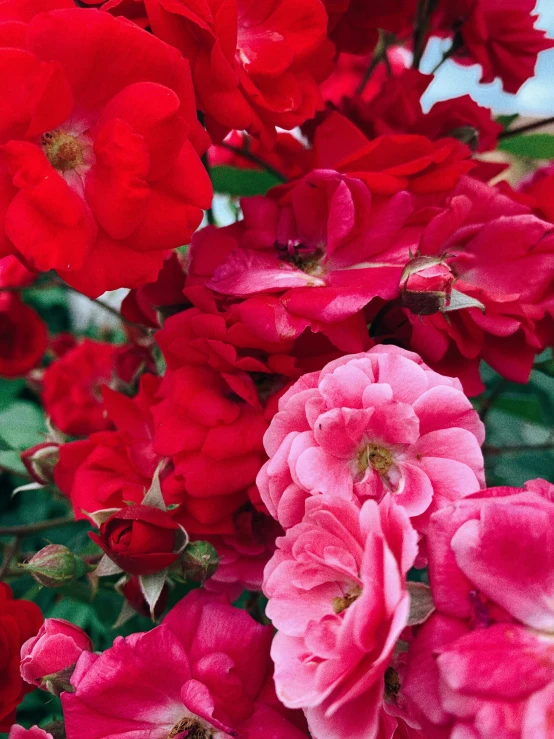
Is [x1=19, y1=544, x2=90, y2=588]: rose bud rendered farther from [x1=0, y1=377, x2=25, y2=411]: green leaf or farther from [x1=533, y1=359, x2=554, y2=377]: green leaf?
[x1=0, y1=377, x2=25, y2=411]: green leaf

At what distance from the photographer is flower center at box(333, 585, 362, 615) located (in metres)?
0.31

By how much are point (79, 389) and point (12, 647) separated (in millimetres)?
303

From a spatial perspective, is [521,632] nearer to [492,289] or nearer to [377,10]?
[492,289]

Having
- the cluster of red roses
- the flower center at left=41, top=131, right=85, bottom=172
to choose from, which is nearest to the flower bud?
the cluster of red roses

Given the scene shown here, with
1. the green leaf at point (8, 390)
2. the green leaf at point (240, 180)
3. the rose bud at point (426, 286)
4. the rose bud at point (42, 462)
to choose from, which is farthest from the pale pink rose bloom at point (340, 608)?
the green leaf at point (8, 390)

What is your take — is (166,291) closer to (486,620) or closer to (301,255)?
(301,255)

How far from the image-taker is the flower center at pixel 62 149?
1.17 ft

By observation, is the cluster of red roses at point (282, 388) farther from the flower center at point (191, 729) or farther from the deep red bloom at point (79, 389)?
the deep red bloom at point (79, 389)

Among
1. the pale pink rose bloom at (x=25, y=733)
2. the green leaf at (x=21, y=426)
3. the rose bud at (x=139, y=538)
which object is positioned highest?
the rose bud at (x=139, y=538)

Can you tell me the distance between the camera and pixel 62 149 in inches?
14.1

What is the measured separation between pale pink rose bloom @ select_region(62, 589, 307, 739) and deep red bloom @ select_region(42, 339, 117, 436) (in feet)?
0.93

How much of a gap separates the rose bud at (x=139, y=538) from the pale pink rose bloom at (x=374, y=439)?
0.22 feet

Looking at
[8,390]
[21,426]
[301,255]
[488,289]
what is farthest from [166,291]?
[8,390]

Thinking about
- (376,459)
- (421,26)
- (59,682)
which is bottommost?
(59,682)
